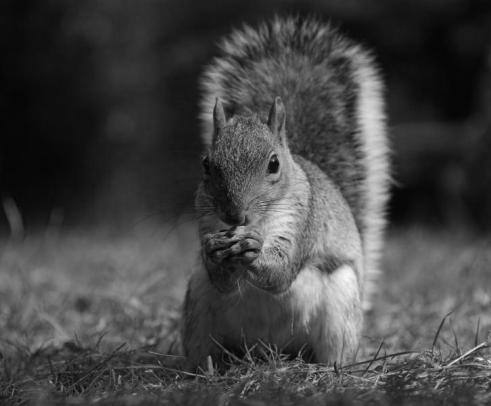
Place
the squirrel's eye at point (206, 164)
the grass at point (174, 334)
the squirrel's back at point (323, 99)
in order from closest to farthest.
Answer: the grass at point (174, 334), the squirrel's eye at point (206, 164), the squirrel's back at point (323, 99)

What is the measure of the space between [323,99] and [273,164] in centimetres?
58

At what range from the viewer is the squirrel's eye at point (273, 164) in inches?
68.7

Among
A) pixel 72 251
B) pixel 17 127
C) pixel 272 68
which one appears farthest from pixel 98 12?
pixel 272 68

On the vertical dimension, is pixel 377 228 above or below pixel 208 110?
below

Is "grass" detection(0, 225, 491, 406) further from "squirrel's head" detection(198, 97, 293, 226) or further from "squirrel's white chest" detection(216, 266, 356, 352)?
"squirrel's head" detection(198, 97, 293, 226)

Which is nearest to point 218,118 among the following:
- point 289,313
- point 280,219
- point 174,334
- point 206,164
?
point 206,164

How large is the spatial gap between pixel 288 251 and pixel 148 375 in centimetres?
41

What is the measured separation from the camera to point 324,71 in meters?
2.31

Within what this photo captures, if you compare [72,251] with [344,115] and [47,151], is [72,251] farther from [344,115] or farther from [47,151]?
[47,151]

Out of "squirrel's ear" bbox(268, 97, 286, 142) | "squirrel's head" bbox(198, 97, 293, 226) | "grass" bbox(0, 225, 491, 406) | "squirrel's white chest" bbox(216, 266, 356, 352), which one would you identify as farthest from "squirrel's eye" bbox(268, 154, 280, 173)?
"grass" bbox(0, 225, 491, 406)

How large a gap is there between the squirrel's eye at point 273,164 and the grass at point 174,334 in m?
0.41

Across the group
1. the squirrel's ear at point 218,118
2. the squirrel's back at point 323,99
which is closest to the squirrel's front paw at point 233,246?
the squirrel's ear at point 218,118

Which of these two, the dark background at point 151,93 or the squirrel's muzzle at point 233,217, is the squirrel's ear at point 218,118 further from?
the dark background at point 151,93

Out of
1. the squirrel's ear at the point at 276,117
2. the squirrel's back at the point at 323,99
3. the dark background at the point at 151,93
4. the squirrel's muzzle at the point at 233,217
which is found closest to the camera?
the squirrel's muzzle at the point at 233,217
